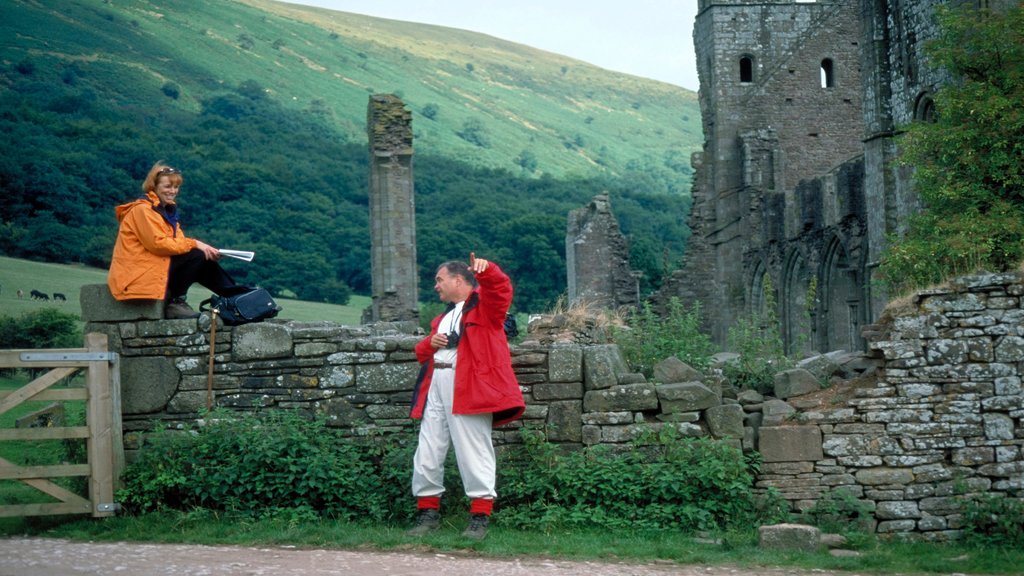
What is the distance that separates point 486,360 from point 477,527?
3.85 ft

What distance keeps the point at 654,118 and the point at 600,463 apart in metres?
133

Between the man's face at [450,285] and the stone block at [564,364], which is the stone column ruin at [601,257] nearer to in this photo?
the stone block at [564,364]

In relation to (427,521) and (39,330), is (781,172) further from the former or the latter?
(427,521)

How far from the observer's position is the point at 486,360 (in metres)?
9.45

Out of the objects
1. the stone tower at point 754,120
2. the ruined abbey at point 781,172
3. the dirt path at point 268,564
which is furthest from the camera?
the stone tower at point 754,120

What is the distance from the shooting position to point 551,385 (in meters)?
10.5

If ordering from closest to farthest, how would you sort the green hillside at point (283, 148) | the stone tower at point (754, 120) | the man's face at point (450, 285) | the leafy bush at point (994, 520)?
the man's face at point (450, 285) → the leafy bush at point (994, 520) → the stone tower at point (754, 120) → the green hillside at point (283, 148)

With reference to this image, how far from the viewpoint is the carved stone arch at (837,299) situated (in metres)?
31.6

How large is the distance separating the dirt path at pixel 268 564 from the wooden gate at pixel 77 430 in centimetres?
71

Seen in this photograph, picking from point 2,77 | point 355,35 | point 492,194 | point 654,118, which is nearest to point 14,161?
point 2,77

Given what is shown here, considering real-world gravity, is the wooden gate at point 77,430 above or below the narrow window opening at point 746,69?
below

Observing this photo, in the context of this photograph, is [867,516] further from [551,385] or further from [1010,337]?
[551,385]

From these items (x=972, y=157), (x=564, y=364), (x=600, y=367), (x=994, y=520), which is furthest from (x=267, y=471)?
(x=972, y=157)

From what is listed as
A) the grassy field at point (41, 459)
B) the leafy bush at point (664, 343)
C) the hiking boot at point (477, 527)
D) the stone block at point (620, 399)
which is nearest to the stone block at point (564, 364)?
the stone block at point (620, 399)
